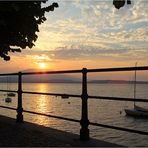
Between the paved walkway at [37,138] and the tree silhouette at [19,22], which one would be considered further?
the tree silhouette at [19,22]

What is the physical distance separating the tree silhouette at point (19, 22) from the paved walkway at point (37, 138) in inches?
79.1

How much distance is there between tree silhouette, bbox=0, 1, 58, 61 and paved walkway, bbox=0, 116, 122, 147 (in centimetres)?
201

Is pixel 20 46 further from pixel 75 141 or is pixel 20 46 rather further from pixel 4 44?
pixel 75 141

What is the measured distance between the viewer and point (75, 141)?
706 cm

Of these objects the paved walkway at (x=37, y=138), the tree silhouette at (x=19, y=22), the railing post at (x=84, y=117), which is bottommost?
the paved walkway at (x=37, y=138)

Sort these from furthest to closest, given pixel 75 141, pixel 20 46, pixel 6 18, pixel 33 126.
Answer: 1. pixel 20 46
2. pixel 33 126
3. pixel 6 18
4. pixel 75 141

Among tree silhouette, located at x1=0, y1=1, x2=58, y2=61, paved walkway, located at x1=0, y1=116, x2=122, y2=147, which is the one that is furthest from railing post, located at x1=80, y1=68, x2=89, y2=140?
tree silhouette, located at x1=0, y1=1, x2=58, y2=61

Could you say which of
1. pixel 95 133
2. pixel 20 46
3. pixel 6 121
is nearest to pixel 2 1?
pixel 20 46

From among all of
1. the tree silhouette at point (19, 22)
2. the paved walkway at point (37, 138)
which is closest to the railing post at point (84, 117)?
the paved walkway at point (37, 138)

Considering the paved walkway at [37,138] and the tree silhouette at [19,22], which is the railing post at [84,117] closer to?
the paved walkway at [37,138]

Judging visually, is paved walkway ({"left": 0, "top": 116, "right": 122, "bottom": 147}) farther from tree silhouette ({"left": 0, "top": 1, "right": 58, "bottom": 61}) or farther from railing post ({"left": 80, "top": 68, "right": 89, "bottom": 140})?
tree silhouette ({"left": 0, "top": 1, "right": 58, "bottom": 61})

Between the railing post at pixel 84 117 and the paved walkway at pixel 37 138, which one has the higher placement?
the railing post at pixel 84 117

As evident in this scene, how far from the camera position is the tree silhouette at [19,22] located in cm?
776

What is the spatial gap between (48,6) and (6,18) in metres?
1.04
